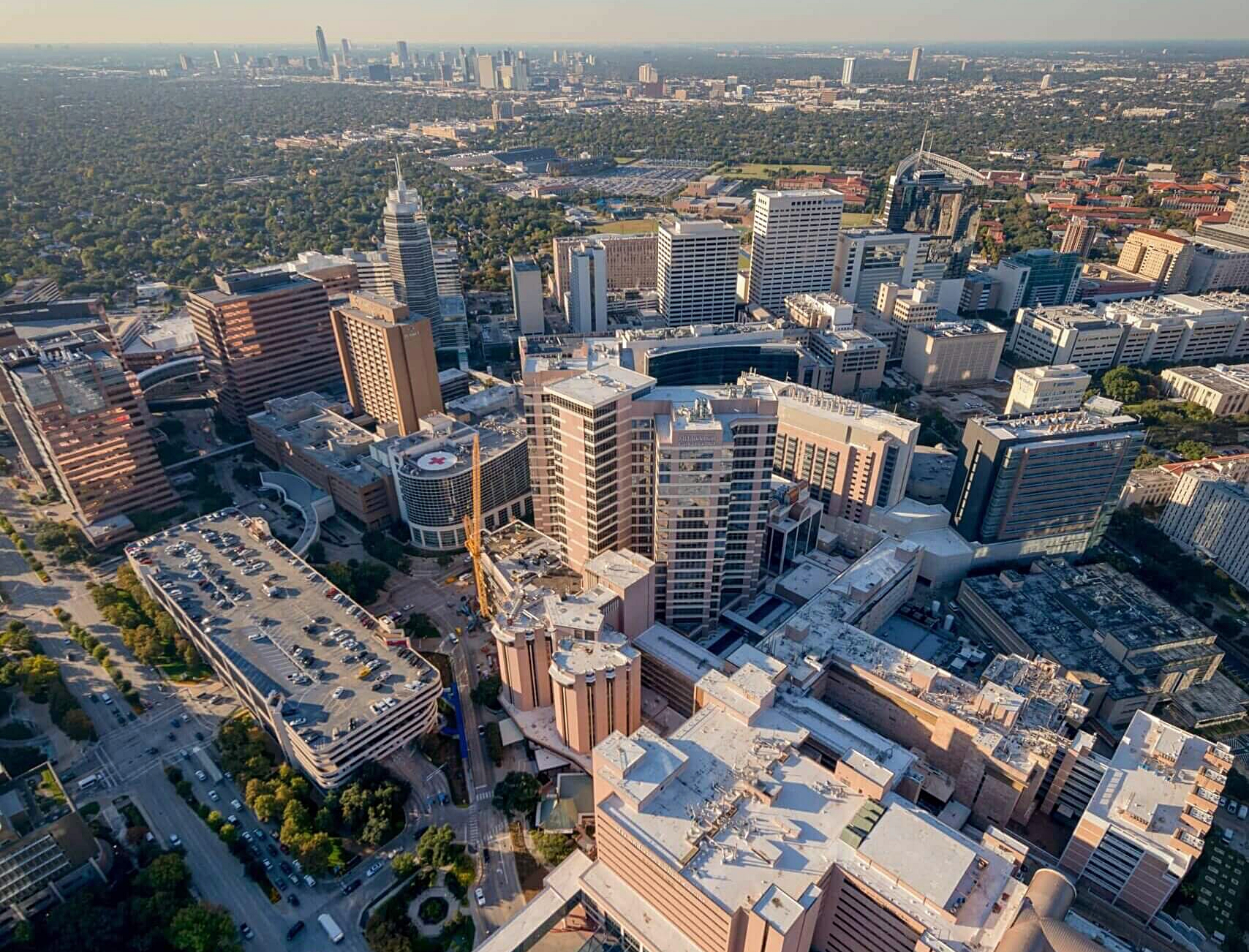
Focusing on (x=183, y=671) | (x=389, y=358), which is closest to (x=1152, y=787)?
(x=183, y=671)

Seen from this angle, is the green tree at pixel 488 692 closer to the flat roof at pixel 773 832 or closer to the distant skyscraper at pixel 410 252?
the flat roof at pixel 773 832

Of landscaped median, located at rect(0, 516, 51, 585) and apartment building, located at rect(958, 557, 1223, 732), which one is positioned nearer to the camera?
apartment building, located at rect(958, 557, 1223, 732)

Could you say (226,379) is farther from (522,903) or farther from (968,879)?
(968,879)

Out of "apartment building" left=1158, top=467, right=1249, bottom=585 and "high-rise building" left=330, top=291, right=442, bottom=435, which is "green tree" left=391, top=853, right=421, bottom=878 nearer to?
"high-rise building" left=330, top=291, right=442, bottom=435

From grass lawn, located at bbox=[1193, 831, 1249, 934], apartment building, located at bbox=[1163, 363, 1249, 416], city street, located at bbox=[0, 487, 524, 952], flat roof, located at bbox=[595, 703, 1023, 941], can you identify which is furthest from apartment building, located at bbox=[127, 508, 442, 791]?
apartment building, located at bbox=[1163, 363, 1249, 416]

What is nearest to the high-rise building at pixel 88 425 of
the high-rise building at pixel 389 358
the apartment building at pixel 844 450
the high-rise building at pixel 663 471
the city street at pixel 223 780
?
the city street at pixel 223 780

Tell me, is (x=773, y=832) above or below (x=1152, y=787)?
above

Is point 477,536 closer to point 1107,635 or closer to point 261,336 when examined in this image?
point 261,336
